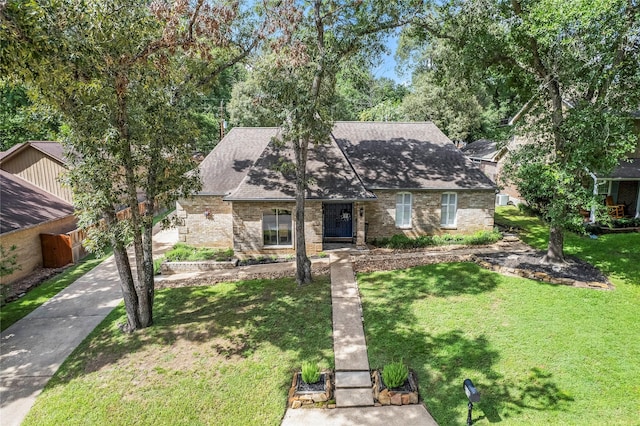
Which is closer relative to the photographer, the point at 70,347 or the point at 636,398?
the point at 636,398

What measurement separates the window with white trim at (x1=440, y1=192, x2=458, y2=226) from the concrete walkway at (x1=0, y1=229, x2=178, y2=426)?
14566 millimetres

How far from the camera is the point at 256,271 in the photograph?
14.5 m

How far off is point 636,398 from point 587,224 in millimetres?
12720

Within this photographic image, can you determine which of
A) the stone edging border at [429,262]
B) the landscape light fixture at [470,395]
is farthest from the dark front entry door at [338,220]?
the landscape light fixture at [470,395]

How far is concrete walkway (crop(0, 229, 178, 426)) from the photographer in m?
7.94

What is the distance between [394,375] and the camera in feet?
24.3

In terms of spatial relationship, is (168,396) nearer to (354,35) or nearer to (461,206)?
(354,35)

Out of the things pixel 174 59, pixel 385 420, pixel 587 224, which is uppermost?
pixel 174 59

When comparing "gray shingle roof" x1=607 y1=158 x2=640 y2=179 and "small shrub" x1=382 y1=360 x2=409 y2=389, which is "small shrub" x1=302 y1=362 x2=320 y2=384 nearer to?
"small shrub" x1=382 y1=360 x2=409 y2=389

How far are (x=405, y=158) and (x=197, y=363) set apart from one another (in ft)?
46.8

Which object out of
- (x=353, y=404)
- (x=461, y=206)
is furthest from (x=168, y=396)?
(x=461, y=206)

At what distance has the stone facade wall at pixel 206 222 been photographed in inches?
685

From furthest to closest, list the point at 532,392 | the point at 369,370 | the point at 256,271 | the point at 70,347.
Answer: the point at 256,271
the point at 70,347
the point at 369,370
the point at 532,392

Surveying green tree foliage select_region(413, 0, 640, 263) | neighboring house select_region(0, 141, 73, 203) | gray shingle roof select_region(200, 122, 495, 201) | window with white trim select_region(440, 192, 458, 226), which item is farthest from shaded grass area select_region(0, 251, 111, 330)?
green tree foliage select_region(413, 0, 640, 263)
